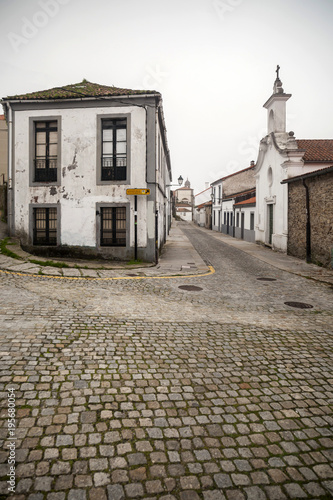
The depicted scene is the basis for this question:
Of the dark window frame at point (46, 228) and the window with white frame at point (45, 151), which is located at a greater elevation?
the window with white frame at point (45, 151)

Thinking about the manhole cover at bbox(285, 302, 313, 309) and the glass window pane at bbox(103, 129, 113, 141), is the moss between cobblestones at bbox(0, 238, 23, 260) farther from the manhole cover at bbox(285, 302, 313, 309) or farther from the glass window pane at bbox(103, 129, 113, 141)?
the manhole cover at bbox(285, 302, 313, 309)

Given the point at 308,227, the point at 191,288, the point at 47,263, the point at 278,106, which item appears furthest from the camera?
the point at 278,106

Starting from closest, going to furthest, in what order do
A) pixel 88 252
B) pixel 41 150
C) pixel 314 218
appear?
pixel 88 252 → pixel 41 150 → pixel 314 218

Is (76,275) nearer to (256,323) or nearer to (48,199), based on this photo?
(48,199)

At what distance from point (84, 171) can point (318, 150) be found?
15.1 m

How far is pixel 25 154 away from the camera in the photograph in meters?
15.2

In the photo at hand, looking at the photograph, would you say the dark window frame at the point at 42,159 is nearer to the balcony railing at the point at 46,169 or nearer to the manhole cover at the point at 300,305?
the balcony railing at the point at 46,169

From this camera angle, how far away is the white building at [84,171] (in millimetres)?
14453

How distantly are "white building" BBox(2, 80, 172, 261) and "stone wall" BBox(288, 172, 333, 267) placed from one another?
754 centimetres

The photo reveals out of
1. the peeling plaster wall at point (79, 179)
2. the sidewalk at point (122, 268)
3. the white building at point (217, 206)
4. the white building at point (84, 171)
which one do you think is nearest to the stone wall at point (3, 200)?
the sidewalk at point (122, 268)

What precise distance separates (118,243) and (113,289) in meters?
5.56

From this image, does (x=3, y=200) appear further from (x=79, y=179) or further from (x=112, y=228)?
(x=112, y=228)

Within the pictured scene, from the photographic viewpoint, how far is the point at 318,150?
2088 cm

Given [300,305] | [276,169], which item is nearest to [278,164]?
[276,169]
